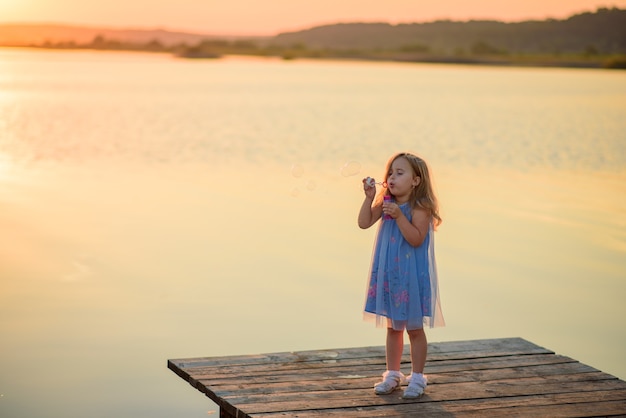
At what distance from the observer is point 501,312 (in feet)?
28.6

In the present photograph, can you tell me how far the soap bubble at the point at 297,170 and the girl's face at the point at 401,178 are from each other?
1052 cm

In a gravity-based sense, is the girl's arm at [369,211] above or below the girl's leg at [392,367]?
above

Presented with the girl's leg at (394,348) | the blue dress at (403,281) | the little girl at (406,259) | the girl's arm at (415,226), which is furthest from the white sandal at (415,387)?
the girl's arm at (415,226)

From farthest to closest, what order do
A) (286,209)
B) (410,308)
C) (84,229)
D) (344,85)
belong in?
(344,85) < (286,209) < (84,229) < (410,308)

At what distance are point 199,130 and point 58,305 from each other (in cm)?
1526

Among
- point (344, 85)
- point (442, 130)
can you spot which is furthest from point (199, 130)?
point (344, 85)

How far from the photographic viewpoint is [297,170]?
16.1 meters

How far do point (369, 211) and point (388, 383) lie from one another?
808mm

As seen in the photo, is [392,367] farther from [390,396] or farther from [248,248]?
[248,248]

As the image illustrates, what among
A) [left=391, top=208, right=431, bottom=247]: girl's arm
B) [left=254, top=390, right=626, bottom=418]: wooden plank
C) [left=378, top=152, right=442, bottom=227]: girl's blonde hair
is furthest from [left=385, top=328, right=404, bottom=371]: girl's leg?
[left=378, top=152, right=442, bottom=227]: girl's blonde hair

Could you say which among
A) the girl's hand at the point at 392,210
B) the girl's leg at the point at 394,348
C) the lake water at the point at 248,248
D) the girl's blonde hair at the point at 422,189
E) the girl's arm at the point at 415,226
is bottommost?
the lake water at the point at 248,248

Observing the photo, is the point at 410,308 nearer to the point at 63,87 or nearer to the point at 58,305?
the point at 58,305

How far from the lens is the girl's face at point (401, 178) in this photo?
538cm

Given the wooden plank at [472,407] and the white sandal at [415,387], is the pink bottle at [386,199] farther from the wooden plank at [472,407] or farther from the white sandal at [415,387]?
the wooden plank at [472,407]
